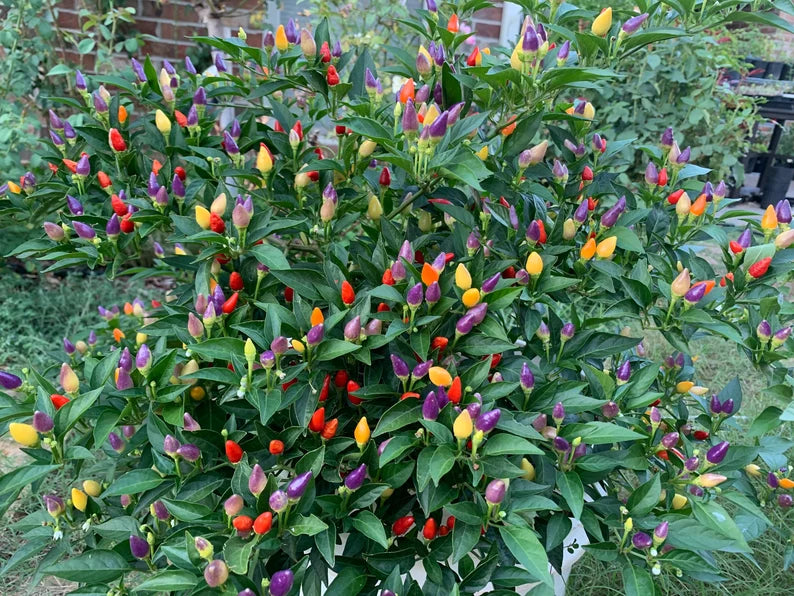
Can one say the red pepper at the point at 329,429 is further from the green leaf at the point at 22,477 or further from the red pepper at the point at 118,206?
the red pepper at the point at 118,206

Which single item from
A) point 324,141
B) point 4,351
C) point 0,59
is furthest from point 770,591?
point 0,59

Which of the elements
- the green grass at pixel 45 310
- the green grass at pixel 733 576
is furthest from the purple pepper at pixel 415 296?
the green grass at pixel 45 310

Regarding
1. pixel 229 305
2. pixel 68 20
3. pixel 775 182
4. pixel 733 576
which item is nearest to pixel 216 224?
pixel 229 305

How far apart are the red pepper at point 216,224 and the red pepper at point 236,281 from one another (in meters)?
0.11

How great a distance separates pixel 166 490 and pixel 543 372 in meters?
0.58

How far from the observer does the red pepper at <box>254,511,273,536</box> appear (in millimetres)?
723

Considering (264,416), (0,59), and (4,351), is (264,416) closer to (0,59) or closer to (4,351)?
(4,351)

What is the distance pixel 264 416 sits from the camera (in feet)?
2.65

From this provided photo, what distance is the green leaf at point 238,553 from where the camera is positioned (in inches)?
27.4

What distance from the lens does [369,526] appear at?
804 millimetres

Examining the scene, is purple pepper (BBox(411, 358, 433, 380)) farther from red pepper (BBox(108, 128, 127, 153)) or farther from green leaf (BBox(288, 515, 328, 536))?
red pepper (BBox(108, 128, 127, 153))

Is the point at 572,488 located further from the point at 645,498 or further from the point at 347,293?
the point at 347,293

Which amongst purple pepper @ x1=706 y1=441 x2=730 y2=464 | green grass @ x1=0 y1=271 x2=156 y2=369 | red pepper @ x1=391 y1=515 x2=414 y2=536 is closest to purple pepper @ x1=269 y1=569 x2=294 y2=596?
red pepper @ x1=391 y1=515 x2=414 y2=536

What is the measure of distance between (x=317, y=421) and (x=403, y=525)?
7.3 inches
